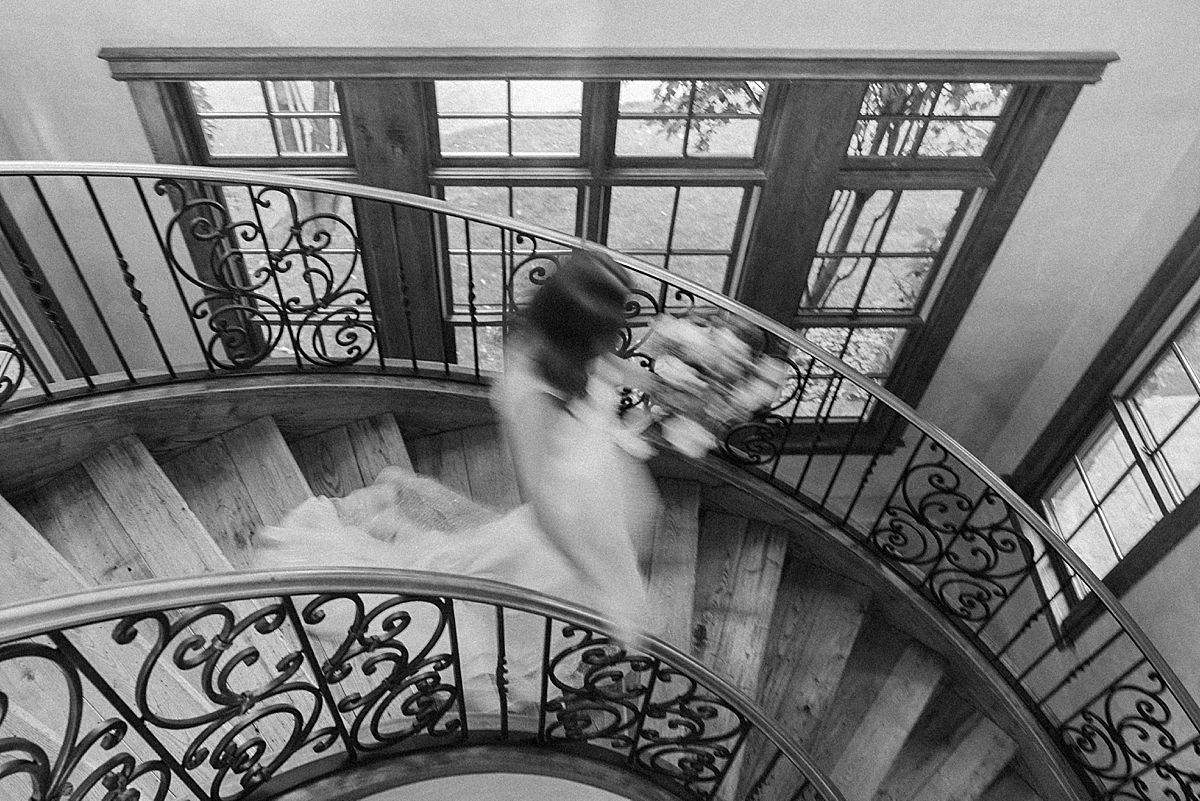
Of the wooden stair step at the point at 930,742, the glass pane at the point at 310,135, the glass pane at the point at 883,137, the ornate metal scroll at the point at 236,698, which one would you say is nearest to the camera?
the ornate metal scroll at the point at 236,698

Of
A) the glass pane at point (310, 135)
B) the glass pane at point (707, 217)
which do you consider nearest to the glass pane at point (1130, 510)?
the glass pane at point (707, 217)

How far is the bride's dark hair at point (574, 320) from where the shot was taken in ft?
5.89

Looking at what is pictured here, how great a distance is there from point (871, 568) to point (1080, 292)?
1742mm

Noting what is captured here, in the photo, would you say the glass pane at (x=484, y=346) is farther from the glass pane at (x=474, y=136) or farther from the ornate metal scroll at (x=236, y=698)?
the ornate metal scroll at (x=236, y=698)

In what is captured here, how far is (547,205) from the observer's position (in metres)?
3.63

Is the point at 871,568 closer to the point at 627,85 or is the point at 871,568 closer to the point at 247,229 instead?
the point at 627,85

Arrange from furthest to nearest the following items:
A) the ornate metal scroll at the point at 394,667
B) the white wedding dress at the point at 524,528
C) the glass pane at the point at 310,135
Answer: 1. the glass pane at the point at 310,135
2. the white wedding dress at the point at 524,528
3. the ornate metal scroll at the point at 394,667

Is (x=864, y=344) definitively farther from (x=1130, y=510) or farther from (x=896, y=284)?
(x=1130, y=510)

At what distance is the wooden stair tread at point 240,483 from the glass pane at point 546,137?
1511 mm

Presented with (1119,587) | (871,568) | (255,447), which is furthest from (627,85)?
(1119,587)

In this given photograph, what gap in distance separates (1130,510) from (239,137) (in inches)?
171

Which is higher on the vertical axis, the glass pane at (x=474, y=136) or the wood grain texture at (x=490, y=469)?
the glass pane at (x=474, y=136)

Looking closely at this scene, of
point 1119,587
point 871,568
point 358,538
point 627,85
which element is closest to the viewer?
point 358,538

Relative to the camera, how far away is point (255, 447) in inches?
118
